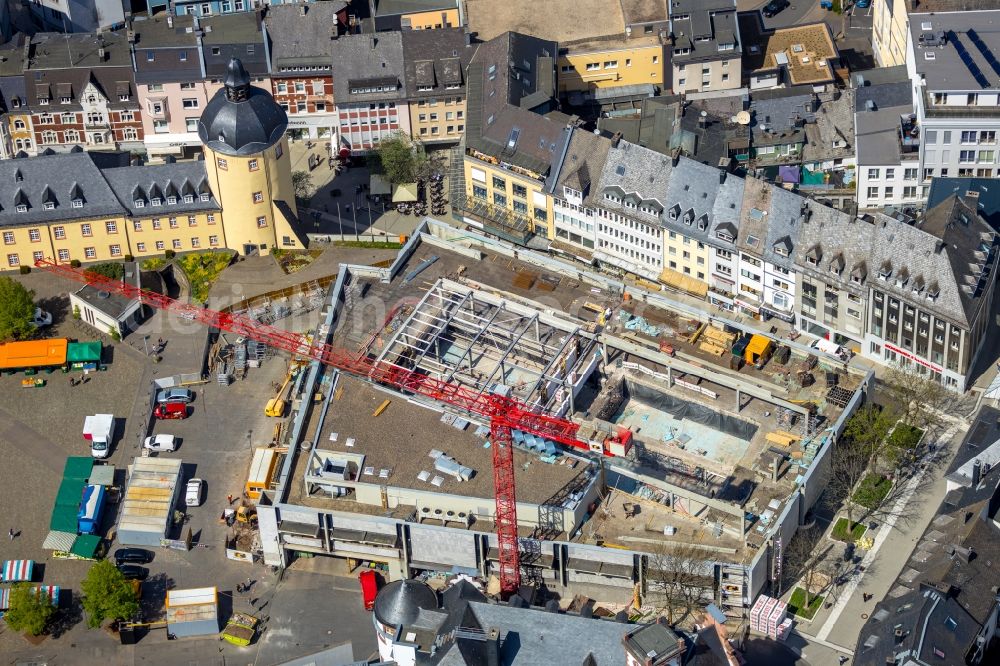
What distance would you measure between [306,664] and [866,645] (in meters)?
56.7

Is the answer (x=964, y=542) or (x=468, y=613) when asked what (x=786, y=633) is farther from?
(x=468, y=613)

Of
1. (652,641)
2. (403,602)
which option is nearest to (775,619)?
(652,641)

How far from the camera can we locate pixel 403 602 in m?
193

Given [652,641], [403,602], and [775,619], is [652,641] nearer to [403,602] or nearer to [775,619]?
[775,619]

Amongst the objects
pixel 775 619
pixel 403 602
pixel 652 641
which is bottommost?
pixel 775 619

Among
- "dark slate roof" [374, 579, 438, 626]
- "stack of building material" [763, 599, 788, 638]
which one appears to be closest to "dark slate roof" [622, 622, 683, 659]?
"stack of building material" [763, 599, 788, 638]

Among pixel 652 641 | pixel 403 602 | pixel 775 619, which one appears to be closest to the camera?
pixel 652 641

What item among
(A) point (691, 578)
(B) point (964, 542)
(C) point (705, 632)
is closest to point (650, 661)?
(C) point (705, 632)

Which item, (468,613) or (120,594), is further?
(120,594)

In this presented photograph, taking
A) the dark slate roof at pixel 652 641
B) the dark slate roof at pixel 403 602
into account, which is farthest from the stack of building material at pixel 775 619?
the dark slate roof at pixel 403 602

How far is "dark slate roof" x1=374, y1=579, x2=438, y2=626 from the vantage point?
19262cm

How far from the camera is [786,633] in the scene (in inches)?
7830

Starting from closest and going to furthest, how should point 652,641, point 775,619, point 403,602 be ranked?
point 652,641
point 403,602
point 775,619

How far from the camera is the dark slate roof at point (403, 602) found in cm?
19262
